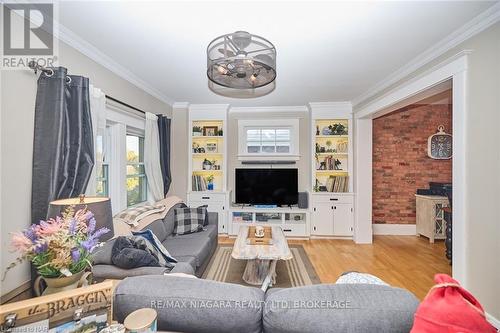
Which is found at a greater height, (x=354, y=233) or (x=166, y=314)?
(x=166, y=314)

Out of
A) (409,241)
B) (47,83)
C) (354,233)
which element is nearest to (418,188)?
(409,241)

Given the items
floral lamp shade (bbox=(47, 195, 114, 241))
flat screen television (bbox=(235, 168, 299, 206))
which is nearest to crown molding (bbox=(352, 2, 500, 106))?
flat screen television (bbox=(235, 168, 299, 206))

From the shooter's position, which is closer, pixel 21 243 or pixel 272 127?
pixel 21 243

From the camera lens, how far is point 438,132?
14.0 feet

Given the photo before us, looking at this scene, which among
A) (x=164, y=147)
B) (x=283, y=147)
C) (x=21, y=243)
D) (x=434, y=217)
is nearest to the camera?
(x=21, y=243)

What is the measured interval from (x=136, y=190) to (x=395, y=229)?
4.78 meters

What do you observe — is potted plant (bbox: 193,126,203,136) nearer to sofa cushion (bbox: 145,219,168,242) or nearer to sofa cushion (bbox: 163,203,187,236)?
sofa cushion (bbox: 163,203,187,236)

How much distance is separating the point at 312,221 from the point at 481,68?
3.00 m

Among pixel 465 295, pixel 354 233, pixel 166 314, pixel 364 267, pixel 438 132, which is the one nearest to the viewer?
pixel 465 295

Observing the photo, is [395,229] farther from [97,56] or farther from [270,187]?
[97,56]

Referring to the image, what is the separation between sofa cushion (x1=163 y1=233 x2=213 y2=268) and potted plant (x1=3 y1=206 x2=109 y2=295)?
137 centimetres

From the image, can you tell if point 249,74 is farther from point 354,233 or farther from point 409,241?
point 409,241

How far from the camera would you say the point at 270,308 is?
93 cm

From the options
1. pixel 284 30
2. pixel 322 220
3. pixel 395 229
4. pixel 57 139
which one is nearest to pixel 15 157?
pixel 57 139
